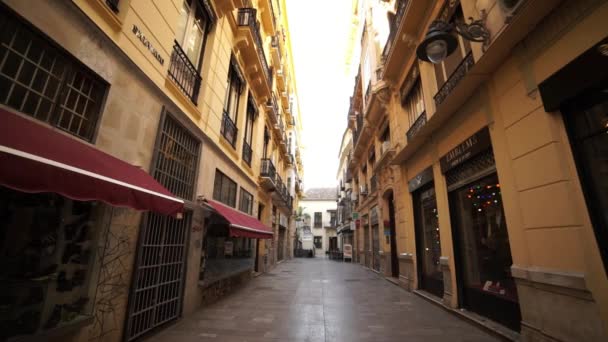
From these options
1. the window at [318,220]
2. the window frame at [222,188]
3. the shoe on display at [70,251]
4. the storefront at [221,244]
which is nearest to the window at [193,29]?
the window frame at [222,188]

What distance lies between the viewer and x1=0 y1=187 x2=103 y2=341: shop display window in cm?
266

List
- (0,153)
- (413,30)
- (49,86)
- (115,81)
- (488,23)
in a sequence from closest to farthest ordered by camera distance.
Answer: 1. (0,153)
2. (49,86)
3. (115,81)
4. (488,23)
5. (413,30)

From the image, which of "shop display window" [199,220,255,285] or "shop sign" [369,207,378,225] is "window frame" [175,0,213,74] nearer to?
"shop display window" [199,220,255,285]

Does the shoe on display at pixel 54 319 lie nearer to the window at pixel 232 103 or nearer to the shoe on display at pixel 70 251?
the shoe on display at pixel 70 251

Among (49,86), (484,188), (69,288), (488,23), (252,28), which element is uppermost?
(252,28)

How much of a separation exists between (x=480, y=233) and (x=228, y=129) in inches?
307

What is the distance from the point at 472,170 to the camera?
5.88m

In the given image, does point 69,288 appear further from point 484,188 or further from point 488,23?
point 488,23

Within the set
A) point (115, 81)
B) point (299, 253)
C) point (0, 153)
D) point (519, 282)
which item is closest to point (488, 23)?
point (519, 282)

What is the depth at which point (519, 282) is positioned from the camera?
13.6ft

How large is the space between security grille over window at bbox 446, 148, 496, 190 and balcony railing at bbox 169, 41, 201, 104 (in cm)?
688

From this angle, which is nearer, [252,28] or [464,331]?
[464,331]

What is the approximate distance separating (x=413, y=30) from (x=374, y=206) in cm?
942

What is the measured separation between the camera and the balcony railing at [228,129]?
8.41 m
